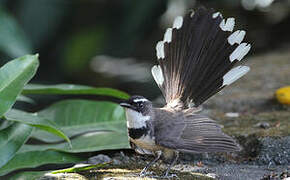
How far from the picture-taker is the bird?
3.18m

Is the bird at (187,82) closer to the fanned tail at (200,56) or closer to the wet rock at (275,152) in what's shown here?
the fanned tail at (200,56)

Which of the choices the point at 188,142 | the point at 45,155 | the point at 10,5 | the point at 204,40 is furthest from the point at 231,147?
the point at 10,5

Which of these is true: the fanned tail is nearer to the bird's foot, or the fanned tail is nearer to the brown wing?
the brown wing

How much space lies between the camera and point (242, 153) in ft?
11.7

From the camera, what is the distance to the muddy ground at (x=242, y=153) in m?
3.11

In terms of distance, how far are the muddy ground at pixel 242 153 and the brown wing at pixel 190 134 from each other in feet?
0.62

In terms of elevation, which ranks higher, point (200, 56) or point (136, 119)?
point (200, 56)

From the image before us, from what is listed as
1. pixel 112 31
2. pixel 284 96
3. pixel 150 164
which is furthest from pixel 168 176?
pixel 112 31

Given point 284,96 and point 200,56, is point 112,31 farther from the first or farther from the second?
point 200,56

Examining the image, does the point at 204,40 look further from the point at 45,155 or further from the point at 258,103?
the point at 45,155

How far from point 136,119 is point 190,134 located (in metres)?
0.36

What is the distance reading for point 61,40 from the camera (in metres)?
6.95

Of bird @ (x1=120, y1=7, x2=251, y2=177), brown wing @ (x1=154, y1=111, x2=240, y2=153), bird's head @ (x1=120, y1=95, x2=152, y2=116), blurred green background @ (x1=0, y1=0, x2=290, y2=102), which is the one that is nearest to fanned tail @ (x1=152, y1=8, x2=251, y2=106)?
bird @ (x1=120, y1=7, x2=251, y2=177)

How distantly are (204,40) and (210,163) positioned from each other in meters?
0.90
